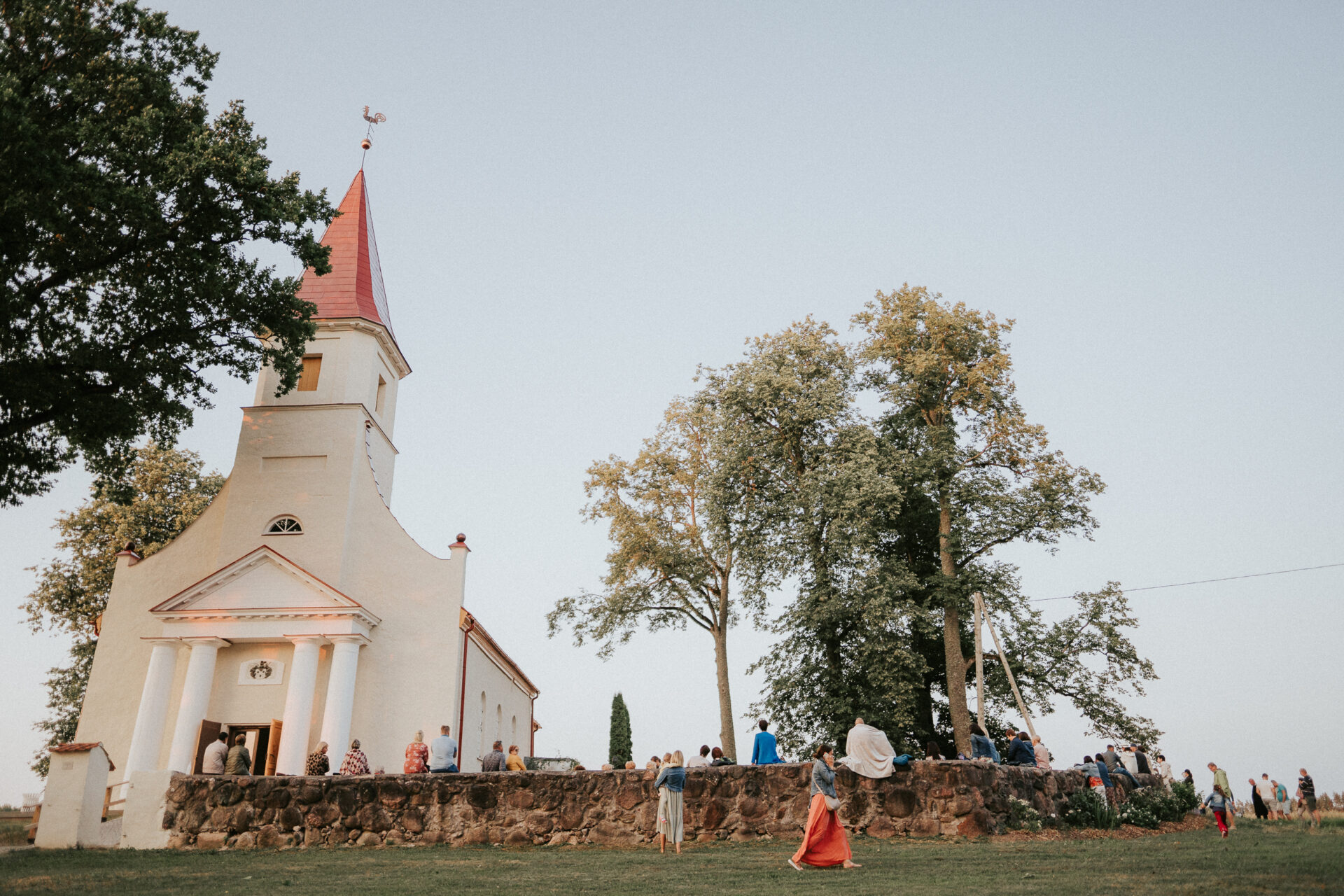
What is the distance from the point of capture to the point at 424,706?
23.1 m

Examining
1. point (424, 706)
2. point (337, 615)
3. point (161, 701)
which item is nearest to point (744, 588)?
point (424, 706)

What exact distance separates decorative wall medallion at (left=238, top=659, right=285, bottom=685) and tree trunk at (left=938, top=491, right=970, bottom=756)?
18.0m

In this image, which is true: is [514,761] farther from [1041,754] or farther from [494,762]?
[1041,754]

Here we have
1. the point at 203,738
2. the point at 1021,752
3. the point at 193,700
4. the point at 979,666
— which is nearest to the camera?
the point at 1021,752

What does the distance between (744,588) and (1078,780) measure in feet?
46.0

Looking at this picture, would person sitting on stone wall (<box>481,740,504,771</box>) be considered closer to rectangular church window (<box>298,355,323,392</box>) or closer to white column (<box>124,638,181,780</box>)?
white column (<box>124,638,181,780</box>)

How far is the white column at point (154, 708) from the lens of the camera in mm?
21531

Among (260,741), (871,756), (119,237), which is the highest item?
(119,237)

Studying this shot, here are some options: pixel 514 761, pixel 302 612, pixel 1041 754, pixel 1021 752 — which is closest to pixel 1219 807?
pixel 1021 752

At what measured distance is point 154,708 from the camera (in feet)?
72.2

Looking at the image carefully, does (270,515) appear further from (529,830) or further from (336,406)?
(529,830)

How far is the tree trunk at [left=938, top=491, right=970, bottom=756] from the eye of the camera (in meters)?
25.1

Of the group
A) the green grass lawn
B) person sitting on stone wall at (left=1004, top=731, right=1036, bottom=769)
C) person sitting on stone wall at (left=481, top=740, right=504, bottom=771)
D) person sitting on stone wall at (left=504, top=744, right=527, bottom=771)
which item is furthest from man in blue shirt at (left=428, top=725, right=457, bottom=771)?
person sitting on stone wall at (left=1004, top=731, right=1036, bottom=769)

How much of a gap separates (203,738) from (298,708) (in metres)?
2.56
